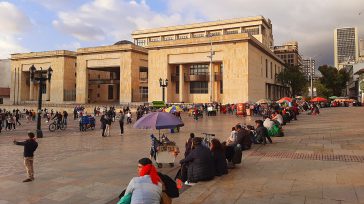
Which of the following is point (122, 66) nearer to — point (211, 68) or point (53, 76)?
point (53, 76)

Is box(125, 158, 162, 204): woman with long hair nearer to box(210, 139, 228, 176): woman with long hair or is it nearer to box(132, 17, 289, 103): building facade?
box(210, 139, 228, 176): woman with long hair

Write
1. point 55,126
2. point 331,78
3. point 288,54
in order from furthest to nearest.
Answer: point 288,54, point 331,78, point 55,126

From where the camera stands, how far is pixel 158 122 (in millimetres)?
9859

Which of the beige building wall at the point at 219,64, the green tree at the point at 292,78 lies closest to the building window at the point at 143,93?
the beige building wall at the point at 219,64

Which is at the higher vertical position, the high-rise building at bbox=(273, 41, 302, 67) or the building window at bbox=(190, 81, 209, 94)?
the high-rise building at bbox=(273, 41, 302, 67)

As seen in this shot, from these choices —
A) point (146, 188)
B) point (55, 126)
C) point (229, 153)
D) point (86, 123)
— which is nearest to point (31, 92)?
point (55, 126)

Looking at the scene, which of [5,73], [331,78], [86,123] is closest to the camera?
[86,123]

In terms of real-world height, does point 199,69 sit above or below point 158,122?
above

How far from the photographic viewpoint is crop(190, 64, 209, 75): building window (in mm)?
57500

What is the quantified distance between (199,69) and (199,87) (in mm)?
3450

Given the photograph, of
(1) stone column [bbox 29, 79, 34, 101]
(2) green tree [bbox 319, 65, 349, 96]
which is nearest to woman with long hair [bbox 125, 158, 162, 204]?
(1) stone column [bbox 29, 79, 34, 101]

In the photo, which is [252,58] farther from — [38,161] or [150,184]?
[150,184]

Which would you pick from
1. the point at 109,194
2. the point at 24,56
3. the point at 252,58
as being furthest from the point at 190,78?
the point at 109,194

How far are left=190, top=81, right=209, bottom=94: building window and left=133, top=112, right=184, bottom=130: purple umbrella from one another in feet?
156
